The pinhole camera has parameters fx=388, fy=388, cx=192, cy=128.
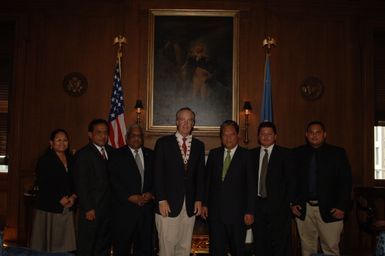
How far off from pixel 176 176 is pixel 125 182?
1.86 feet

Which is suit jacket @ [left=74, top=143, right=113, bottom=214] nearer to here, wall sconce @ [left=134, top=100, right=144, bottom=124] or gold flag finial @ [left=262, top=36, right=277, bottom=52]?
wall sconce @ [left=134, top=100, right=144, bottom=124]

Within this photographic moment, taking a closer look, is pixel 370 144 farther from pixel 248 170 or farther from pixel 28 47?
pixel 28 47

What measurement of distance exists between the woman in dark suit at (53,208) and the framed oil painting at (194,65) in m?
2.67

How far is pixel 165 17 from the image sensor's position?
6617mm

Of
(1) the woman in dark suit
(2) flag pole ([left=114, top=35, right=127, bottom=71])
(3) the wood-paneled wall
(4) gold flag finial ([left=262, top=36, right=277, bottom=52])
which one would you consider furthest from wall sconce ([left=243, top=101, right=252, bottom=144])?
(1) the woman in dark suit

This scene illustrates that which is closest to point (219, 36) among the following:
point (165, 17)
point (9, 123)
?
point (165, 17)

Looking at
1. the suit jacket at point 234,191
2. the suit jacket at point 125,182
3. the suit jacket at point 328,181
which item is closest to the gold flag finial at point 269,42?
the suit jacket at point 328,181

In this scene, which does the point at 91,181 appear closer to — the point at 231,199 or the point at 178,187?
the point at 178,187

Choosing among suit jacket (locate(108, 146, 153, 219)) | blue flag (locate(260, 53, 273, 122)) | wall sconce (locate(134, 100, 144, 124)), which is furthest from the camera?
wall sconce (locate(134, 100, 144, 124))

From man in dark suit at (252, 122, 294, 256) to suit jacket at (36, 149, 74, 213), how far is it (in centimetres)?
195

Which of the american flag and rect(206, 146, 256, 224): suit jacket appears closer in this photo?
rect(206, 146, 256, 224): suit jacket

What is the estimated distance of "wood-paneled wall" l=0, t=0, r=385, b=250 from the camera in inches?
257

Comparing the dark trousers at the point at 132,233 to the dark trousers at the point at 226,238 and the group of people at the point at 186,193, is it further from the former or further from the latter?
the dark trousers at the point at 226,238

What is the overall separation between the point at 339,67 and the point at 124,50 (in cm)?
366
